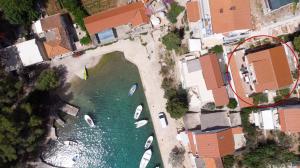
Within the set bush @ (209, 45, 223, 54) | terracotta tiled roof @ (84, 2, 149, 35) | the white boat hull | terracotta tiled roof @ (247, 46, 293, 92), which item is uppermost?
terracotta tiled roof @ (84, 2, 149, 35)

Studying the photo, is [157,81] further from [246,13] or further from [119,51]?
[246,13]

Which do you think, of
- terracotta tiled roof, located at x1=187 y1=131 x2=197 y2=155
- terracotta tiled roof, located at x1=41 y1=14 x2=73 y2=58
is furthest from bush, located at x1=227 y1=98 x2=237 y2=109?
terracotta tiled roof, located at x1=41 y1=14 x2=73 y2=58

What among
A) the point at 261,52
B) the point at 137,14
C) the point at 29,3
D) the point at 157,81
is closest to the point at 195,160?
the point at 157,81

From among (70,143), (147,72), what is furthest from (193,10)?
(70,143)

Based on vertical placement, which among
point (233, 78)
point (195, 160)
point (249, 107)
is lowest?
point (195, 160)

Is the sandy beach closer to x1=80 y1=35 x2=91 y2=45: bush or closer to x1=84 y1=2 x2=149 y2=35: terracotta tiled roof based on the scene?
x1=80 y1=35 x2=91 y2=45: bush

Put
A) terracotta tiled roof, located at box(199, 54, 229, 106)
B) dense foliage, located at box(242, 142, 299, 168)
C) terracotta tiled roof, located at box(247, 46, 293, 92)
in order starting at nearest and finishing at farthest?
terracotta tiled roof, located at box(247, 46, 293, 92) < terracotta tiled roof, located at box(199, 54, 229, 106) < dense foliage, located at box(242, 142, 299, 168)

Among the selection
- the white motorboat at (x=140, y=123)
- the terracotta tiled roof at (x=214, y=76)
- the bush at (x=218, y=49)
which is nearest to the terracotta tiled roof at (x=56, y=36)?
the white motorboat at (x=140, y=123)
